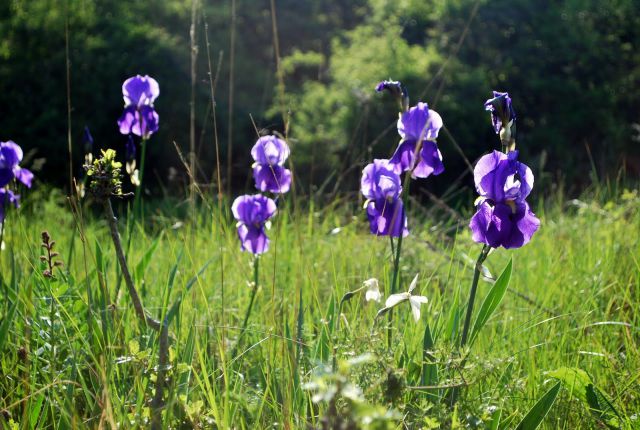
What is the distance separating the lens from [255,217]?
234 cm

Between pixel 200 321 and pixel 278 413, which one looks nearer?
pixel 278 413

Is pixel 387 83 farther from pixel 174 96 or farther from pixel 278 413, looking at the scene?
pixel 174 96

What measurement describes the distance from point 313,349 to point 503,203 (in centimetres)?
60

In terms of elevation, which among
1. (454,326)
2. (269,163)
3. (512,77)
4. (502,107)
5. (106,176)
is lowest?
(454,326)

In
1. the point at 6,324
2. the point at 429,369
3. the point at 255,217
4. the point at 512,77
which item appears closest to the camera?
the point at 429,369

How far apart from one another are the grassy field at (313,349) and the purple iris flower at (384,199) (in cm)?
22

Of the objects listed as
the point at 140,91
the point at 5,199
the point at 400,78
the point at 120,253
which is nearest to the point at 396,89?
the point at 120,253

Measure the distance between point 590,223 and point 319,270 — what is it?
1426 millimetres

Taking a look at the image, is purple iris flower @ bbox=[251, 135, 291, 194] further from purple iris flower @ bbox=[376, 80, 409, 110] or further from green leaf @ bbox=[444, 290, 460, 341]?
green leaf @ bbox=[444, 290, 460, 341]

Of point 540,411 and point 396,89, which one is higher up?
point 396,89

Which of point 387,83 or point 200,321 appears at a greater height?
point 387,83

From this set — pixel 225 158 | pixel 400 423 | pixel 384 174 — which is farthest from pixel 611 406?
pixel 225 158

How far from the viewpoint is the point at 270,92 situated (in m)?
8.02

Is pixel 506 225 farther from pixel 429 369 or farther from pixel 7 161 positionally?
pixel 7 161
